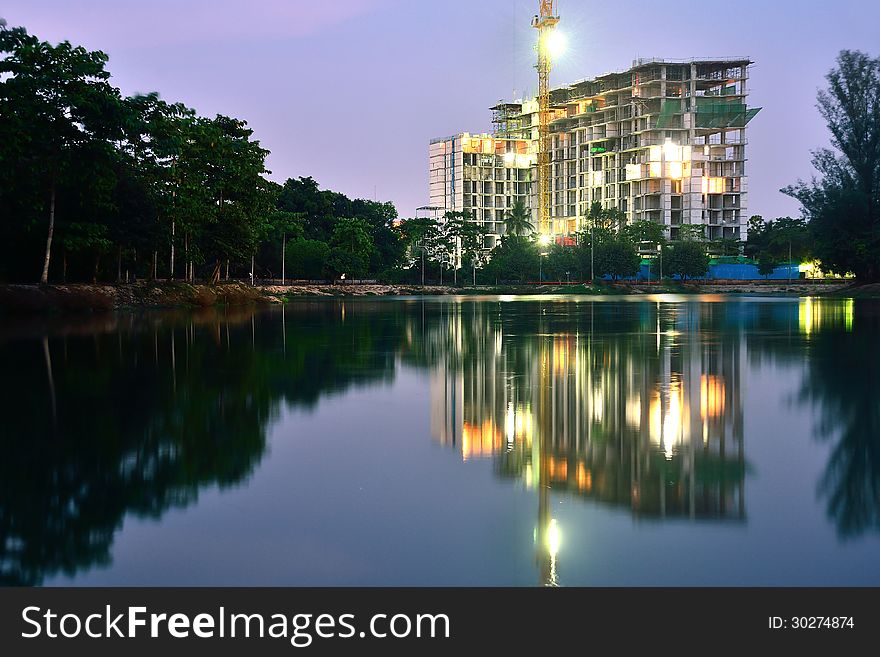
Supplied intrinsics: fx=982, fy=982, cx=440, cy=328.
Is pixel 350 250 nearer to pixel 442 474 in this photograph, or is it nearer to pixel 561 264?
pixel 561 264

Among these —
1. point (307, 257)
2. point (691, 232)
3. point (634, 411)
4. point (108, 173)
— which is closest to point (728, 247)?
A: point (691, 232)

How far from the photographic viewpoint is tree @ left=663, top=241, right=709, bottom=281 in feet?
479

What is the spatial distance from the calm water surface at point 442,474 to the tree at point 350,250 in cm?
10871

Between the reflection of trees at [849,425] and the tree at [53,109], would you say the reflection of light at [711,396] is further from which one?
the tree at [53,109]

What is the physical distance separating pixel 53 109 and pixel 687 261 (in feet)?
381

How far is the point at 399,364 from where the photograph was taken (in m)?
18.8

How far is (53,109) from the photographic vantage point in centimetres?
4341

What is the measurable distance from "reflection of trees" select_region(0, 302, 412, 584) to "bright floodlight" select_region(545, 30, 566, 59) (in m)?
171

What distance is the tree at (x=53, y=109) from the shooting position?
4225 centimetres

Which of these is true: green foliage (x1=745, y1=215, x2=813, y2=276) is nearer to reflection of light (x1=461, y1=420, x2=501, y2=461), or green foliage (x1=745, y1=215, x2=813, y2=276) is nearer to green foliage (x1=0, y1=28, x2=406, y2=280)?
green foliage (x1=0, y1=28, x2=406, y2=280)

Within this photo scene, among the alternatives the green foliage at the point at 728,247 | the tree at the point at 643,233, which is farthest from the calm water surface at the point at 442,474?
the green foliage at the point at 728,247

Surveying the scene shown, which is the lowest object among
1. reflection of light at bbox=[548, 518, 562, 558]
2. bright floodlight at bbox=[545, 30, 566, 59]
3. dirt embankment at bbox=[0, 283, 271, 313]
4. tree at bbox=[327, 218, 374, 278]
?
reflection of light at bbox=[548, 518, 562, 558]

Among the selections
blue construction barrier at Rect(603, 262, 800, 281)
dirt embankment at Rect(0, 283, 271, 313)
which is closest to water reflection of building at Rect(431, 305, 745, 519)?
dirt embankment at Rect(0, 283, 271, 313)
